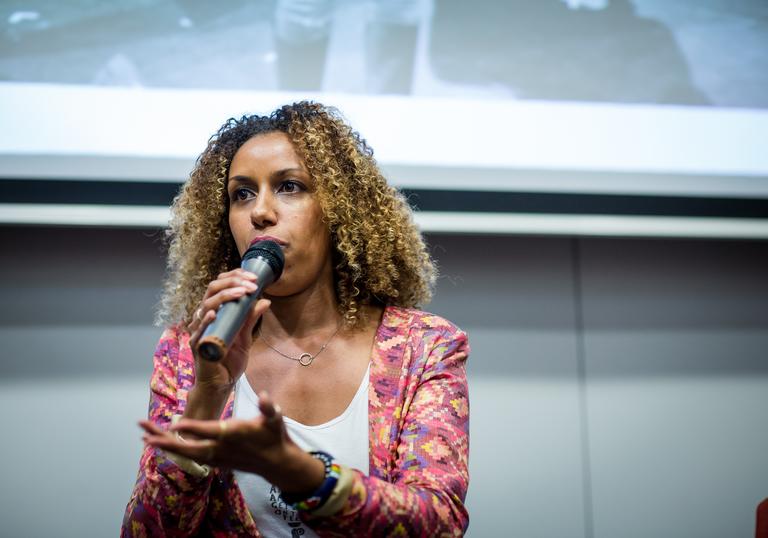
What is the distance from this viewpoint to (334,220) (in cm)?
114

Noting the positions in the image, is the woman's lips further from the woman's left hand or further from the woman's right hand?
the woman's left hand

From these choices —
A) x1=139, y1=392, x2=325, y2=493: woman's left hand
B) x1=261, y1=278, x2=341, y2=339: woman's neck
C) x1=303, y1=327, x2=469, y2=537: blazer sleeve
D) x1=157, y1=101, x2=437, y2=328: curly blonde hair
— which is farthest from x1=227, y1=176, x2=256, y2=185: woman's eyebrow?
x1=139, y1=392, x2=325, y2=493: woman's left hand

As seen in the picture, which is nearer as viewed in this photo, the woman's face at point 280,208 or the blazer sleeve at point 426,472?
the blazer sleeve at point 426,472

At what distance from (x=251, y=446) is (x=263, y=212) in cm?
47

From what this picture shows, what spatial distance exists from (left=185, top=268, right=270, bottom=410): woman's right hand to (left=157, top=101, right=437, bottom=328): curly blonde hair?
299mm

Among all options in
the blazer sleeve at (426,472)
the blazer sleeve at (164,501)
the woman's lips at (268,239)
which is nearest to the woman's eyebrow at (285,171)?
the woman's lips at (268,239)

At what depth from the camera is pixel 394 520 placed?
76 centimetres

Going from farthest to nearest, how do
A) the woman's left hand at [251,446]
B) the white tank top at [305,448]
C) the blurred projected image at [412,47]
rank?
the blurred projected image at [412,47]
the white tank top at [305,448]
the woman's left hand at [251,446]

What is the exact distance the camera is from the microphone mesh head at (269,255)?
2.78ft

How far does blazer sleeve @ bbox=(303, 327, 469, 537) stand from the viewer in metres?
0.73

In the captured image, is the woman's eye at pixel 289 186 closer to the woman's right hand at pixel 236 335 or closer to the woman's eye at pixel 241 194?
the woman's eye at pixel 241 194

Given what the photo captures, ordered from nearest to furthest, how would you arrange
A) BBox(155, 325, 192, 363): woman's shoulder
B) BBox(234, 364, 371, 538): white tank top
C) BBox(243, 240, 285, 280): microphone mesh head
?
BBox(243, 240, 285, 280): microphone mesh head < BBox(234, 364, 371, 538): white tank top < BBox(155, 325, 192, 363): woman's shoulder

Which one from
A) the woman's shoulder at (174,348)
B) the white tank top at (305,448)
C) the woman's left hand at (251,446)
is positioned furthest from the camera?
the woman's shoulder at (174,348)

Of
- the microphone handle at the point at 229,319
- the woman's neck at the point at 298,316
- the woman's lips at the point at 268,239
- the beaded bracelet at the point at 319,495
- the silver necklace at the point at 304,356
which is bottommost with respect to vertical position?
the silver necklace at the point at 304,356
